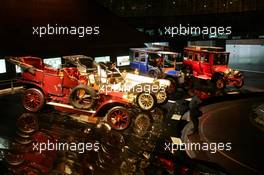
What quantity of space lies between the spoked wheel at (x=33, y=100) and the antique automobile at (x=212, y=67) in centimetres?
871

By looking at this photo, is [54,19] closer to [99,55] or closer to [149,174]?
[99,55]

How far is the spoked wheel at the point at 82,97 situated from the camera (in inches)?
443

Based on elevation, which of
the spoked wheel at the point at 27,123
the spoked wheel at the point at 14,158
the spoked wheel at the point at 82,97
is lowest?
the spoked wheel at the point at 14,158

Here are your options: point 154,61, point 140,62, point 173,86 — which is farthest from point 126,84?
point 140,62

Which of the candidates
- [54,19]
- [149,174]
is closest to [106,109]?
[149,174]

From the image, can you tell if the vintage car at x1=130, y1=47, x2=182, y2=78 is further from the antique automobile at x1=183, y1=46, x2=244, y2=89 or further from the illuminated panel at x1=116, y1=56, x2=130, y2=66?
the illuminated panel at x1=116, y1=56, x2=130, y2=66

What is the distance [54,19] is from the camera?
62.7ft

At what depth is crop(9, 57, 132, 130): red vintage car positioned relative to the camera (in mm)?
10977

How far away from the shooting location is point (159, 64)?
1794 cm

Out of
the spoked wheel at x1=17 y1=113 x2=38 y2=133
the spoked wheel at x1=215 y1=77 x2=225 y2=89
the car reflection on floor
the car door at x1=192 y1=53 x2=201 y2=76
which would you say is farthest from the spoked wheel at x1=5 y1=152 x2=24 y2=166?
the car door at x1=192 y1=53 x2=201 y2=76

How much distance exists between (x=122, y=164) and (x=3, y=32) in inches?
463

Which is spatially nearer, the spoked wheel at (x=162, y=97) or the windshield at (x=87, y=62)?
the windshield at (x=87, y=62)

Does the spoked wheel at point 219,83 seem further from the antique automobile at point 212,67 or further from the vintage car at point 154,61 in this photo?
the vintage car at point 154,61

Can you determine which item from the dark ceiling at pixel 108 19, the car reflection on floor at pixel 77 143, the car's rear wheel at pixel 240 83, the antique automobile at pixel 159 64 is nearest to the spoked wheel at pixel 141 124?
the car reflection on floor at pixel 77 143
